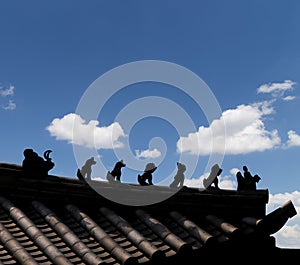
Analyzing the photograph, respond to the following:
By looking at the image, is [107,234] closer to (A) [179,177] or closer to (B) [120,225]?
(B) [120,225]

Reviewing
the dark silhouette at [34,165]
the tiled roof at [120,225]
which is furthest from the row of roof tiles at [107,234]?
the dark silhouette at [34,165]

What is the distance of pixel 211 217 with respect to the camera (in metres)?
7.70

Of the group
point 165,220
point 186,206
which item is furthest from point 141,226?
point 186,206

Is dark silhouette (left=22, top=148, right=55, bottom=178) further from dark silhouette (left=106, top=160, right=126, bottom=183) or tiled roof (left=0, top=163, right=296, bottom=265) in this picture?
dark silhouette (left=106, top=160, right=126, bottom=183)

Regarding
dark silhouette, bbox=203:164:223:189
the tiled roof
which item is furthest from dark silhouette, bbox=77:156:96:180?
dark silhouette, bbox=203:164:223:189

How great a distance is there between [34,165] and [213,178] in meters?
3.94

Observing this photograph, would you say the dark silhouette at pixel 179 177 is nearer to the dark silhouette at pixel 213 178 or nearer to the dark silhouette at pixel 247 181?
the dark silhouette at pixel 213 178

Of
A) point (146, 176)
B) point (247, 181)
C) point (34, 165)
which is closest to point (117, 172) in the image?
point (146, 176)

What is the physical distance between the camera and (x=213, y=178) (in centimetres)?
926

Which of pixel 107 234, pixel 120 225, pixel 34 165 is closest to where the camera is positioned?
pixel 107 234

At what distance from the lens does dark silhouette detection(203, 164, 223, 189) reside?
907 cm

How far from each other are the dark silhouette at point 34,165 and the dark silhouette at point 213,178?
3388 millimetres

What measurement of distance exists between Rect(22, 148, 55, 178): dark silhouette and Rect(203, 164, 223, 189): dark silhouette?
11.1 ft

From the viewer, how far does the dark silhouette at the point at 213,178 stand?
907 cm
